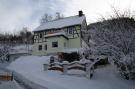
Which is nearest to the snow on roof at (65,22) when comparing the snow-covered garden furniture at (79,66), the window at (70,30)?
the window at (70,30)

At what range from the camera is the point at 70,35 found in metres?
38.0

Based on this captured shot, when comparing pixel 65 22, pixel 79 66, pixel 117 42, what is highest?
pixel 65 22

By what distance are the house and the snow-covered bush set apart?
17.7 m

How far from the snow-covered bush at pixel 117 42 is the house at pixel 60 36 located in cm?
1771

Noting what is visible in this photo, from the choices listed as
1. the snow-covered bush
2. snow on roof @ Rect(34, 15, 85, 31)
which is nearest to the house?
snow on roof @ Rect(34, 15, 85, 31)

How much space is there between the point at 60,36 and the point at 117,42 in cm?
2169

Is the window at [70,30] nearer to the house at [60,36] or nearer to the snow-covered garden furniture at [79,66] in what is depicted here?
the house at [60,36]

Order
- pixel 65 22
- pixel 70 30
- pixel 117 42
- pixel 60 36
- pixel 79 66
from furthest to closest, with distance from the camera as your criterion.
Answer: pixel 65 22
pixel 70 30
pixel 60 36
pixel 79 66
pixel 117 42

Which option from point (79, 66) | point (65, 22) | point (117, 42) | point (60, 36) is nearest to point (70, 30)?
point (65, 22)

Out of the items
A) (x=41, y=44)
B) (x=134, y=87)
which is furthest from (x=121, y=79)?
(x=41, y=44)

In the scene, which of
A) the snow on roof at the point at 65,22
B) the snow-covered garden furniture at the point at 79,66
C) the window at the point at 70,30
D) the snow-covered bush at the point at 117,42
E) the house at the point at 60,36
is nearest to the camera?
the snow-covered bush at the point at 117,42

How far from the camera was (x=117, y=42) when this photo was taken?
14.5 meters

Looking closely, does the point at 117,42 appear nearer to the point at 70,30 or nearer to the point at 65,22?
the point at 70,30

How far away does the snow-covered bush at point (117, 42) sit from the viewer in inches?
524
